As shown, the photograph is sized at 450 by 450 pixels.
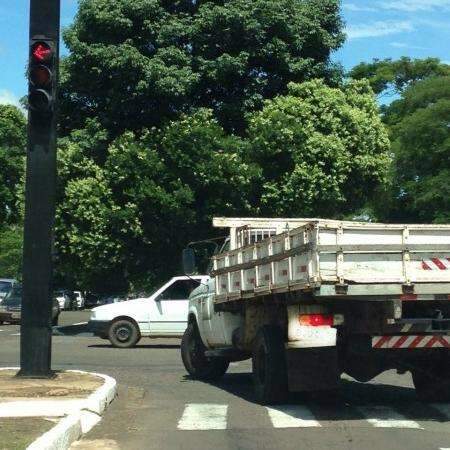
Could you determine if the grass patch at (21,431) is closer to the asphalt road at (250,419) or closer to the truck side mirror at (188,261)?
the asphalt road at (250,419)

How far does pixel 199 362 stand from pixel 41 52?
17.9 ft

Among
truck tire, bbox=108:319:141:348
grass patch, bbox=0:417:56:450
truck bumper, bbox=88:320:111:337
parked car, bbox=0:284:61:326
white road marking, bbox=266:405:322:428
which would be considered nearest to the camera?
grass patch, bbox=0:417:56:450

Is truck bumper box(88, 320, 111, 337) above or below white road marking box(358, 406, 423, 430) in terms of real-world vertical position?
above

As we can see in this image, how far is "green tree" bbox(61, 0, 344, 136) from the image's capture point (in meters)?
24.8

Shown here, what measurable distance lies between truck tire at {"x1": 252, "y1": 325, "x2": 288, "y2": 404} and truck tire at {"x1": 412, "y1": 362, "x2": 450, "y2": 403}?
1649mm

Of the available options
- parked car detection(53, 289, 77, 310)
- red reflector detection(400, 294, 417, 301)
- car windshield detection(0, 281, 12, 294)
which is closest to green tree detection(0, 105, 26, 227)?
car windshield detection(0, 281, 12, 294)

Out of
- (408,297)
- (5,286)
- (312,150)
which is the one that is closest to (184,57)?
(312,150)

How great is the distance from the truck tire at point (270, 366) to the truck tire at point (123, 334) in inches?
438

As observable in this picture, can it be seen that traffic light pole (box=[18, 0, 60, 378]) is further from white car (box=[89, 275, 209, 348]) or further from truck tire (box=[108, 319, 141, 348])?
truck tire (box=[108, 319, 141, 348])

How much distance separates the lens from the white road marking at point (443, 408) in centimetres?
1073

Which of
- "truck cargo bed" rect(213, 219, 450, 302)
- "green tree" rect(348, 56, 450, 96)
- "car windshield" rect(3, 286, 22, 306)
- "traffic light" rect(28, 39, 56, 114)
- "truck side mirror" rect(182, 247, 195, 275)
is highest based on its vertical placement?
"green tree" rect(348, 56, 450, 96)

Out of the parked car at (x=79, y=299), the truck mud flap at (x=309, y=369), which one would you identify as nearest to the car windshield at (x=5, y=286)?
the truck mud flap at (x=309, y=369)

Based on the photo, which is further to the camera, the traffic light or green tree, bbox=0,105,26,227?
green tree, bbox=0,105,26,227

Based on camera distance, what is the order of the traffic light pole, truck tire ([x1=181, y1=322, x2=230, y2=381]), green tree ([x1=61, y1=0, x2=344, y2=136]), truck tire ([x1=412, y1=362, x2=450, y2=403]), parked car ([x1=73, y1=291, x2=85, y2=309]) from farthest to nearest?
parked car ([x1=73, y1=291, x2=85, y2=309]) < green tree ([x1=61, y1=0, x2=344, y2=136]) < truck tire ([x1=181, y1=322, x2=230, y2=381]) < the traffic light pole < truck tire ([x1=412, y1=362, x2=450, y2=403])
